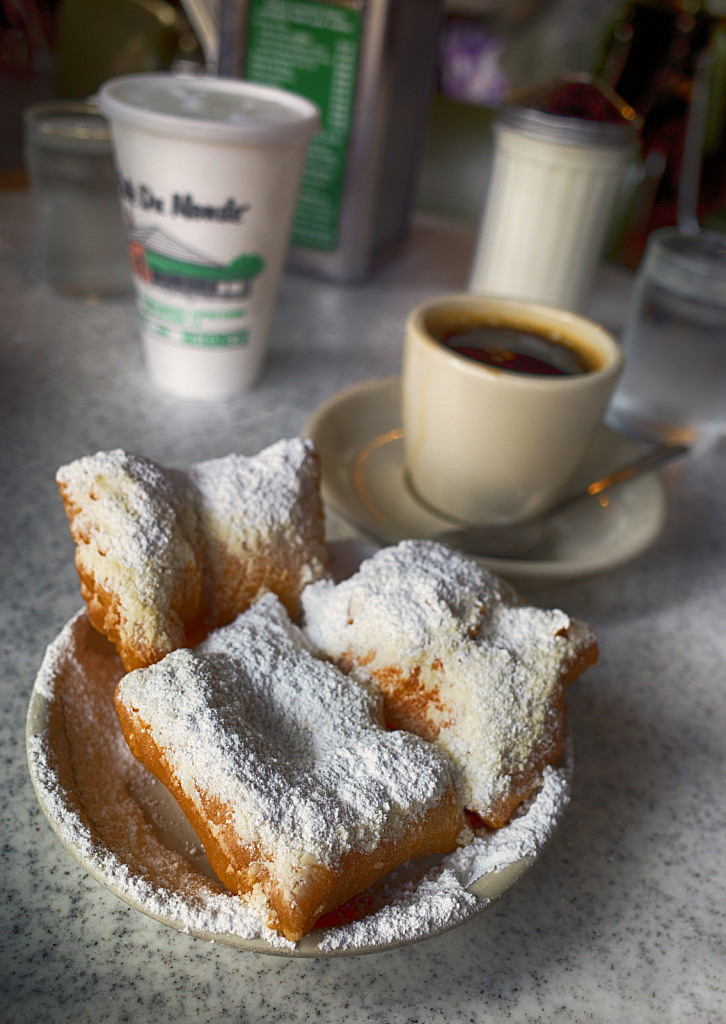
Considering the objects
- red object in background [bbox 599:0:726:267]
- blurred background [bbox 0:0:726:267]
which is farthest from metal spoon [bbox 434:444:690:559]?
red object in background [bbox 599:0:726:267]

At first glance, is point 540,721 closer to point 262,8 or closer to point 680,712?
point 680,712

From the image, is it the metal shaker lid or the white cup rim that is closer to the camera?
the white cup rim

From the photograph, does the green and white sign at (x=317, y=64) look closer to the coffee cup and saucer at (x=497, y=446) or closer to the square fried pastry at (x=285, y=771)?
the coffee cup and saucer at (x=497, y=446)

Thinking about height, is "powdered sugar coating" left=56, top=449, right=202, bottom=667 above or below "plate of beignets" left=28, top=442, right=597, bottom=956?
above

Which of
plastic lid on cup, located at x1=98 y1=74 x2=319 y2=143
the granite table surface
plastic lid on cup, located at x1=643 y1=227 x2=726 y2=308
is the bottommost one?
the granite table surface

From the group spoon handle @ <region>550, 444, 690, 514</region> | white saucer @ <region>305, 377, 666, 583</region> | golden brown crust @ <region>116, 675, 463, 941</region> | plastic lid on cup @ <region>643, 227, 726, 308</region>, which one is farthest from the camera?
plastic lid on cup @ <region>643, 227, 726, 308</region>

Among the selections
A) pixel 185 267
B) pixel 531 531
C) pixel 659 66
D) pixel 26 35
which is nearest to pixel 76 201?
pixel 185 267

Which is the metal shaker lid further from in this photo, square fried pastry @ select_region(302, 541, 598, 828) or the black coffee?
square fried pastry @ select_region(302, 541, 598, 828)

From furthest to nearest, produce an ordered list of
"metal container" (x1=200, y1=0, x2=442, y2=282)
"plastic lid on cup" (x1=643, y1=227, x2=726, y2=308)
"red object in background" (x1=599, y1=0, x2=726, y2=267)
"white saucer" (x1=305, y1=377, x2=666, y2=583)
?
1. "red object in background" (x1=599, y1=0, x2=726, y2=267)
2. "metal container" (x1=200, y1=0, x2=442, y2=282)
3. "plastic lid on cup" (x1=643, y1=227, x2=726, y2=308)
4. "white saucer" (x1=305, y1=377, x2=666, y2=583)

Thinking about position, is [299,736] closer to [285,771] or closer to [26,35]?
[285,771]
